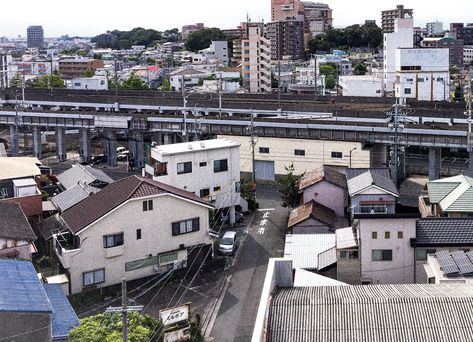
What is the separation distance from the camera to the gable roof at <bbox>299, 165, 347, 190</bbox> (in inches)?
591

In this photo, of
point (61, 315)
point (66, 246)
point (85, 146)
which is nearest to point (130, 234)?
point (66, 246)

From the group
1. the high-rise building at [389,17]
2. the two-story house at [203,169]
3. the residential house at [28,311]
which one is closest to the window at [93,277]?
the residential house at [28,311]

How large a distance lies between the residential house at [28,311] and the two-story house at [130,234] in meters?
1.97

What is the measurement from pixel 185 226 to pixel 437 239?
473 centimetres

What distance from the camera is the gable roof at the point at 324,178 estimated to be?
49.3ft

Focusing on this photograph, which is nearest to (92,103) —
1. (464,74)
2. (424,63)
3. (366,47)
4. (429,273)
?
(424,63)

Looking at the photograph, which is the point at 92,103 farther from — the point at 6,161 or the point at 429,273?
the point at 429,273

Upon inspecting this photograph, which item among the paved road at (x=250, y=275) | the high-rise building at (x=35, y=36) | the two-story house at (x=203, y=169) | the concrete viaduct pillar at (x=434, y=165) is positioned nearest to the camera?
the paved road at (x=250, y=275)

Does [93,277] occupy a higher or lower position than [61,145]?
lower

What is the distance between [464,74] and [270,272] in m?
44.7

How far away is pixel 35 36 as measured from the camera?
442ft

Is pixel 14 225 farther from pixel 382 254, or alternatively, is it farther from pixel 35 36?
pixel 35 36

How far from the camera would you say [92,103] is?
98.0ft

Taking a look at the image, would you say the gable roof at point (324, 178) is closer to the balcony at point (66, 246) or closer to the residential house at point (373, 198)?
the residential house at point (373, 198)
